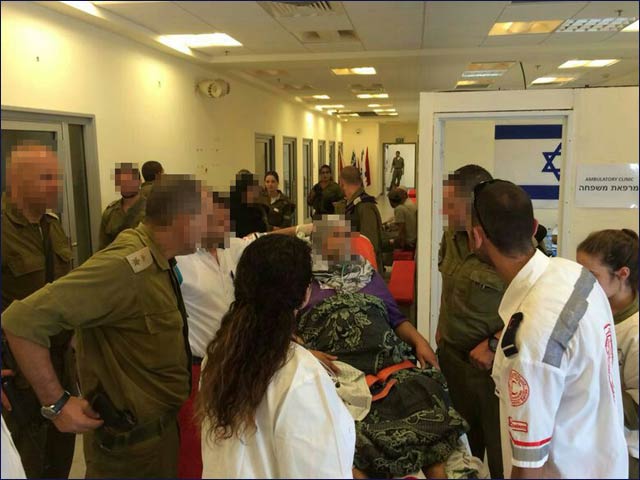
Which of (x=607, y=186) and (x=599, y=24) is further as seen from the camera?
(x=607, y=186)

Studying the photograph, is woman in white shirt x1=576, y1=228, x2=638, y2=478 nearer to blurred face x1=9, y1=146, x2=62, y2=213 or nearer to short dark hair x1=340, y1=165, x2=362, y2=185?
blurred face x1=9, y1=146, x2=62, y2=213

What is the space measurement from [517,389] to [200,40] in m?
1.48

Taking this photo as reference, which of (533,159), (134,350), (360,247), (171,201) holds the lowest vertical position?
(134,350)

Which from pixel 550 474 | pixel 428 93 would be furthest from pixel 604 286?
pixel 428 93

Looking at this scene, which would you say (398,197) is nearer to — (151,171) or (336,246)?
(336,246)

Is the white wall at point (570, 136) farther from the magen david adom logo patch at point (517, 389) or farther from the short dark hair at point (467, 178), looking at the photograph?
the magen david adom logo patch at point (517, 389)

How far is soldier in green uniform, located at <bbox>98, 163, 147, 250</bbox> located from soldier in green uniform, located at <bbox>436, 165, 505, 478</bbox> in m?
1.07

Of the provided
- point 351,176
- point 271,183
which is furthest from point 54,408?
point 271,183

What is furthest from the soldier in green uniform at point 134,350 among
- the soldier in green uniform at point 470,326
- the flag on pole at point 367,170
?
the flag on pole at point 367,170

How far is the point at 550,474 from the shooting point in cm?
106

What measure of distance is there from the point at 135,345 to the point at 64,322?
7.6 inches

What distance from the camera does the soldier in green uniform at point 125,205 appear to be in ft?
5.50

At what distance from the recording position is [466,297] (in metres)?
1.79

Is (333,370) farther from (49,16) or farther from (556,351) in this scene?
(49,16)
